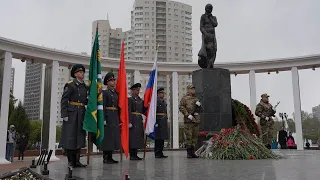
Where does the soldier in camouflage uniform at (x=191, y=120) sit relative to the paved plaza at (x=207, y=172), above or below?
above

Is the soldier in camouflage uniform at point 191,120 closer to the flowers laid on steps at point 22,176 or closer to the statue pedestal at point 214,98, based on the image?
the statue pedestal at point 214,98

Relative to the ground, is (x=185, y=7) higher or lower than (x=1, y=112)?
higher

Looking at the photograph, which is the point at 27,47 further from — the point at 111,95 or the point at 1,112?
the point at 111,95

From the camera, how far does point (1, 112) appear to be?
40.7ft

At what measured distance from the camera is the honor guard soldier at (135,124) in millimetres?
6996

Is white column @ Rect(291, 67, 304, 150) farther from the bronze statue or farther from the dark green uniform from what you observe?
the bronze statue

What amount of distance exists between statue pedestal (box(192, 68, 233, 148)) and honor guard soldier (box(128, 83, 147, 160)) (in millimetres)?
1581

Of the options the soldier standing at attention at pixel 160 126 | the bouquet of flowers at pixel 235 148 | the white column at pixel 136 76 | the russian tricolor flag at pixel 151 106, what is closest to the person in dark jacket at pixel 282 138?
the white column at pixel 136 76

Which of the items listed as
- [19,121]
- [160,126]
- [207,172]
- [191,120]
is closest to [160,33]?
[19,121]

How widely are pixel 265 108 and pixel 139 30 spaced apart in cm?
5285

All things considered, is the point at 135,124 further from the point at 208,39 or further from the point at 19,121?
the point at 19,121

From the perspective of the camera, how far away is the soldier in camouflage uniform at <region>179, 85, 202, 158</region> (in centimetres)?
679

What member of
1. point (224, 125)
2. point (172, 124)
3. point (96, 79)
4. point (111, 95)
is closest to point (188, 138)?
point (224, 125)

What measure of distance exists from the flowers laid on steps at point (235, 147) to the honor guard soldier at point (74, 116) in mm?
2720
